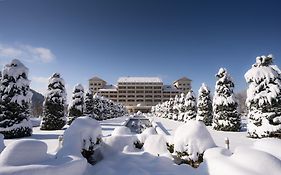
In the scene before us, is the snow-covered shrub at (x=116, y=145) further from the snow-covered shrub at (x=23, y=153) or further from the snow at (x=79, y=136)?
the snow-covered shrub at (x=23, y=153)

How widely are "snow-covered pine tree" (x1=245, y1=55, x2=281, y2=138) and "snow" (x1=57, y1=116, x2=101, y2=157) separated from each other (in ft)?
39.6

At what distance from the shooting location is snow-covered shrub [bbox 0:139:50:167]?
6.29 m

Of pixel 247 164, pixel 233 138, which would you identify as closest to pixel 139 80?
pixel 233 138

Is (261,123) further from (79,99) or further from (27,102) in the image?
(79,99)

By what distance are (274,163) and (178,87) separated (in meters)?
142

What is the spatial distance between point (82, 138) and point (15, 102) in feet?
38.2

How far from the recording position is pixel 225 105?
23844 millimetres

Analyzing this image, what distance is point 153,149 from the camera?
11.8 m

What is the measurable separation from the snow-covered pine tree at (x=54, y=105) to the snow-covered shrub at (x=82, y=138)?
15593 millimetres

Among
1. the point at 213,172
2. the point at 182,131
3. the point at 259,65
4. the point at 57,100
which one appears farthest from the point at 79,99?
the point at 213,172

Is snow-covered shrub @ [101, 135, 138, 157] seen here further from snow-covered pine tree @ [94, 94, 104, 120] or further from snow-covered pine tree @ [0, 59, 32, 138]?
snow-covered pine tree @ [94, 94, 104, 120]

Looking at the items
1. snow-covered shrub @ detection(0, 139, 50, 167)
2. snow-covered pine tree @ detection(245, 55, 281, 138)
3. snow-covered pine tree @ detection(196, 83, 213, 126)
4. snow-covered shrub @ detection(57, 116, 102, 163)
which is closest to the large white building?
snow-covered pine tree @ detection(196, 83, 213, 126)

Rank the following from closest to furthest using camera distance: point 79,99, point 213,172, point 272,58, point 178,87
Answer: point 213,172 < point 272,58 < point 79,99 < point 178,87

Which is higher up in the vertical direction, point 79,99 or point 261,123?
point 79,99
